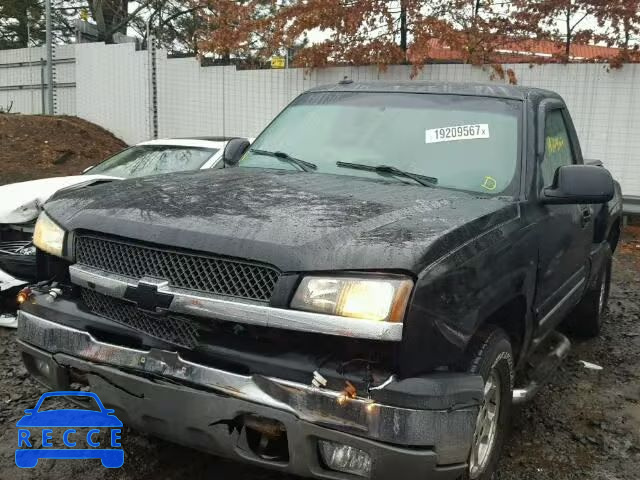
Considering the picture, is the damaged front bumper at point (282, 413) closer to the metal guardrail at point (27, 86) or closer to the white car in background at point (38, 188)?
the white car in background at point (38, 188)

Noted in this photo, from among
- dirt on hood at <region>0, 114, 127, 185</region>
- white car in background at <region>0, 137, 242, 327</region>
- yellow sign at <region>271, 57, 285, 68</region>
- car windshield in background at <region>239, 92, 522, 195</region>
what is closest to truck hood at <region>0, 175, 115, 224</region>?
white car in background at <region>0, 137, 242, 327</region>

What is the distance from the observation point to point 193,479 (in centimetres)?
312

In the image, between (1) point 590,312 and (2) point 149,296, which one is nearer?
(2) point 149,296

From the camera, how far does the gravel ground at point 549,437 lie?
10.5 feet

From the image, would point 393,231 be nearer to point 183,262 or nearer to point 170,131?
point 183,262

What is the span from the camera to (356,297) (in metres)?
2.33

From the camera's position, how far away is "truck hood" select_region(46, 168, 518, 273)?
239 centimetres

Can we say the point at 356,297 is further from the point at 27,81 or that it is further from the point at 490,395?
the point at 27,81

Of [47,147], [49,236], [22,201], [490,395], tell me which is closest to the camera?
[490,395]

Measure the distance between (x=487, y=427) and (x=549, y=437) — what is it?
1.00 metres

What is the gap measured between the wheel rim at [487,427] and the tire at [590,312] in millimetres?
2508

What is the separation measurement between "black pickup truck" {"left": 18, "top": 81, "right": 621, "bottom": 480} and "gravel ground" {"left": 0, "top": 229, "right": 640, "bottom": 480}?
54 centimetres

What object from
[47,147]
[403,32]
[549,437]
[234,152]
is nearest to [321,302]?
[549,437]

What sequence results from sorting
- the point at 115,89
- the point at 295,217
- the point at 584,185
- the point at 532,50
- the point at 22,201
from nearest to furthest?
the point at 295,217 → the point at 584,185 → the point at 22,201 → the point at 532,50 → the point at 115,89
